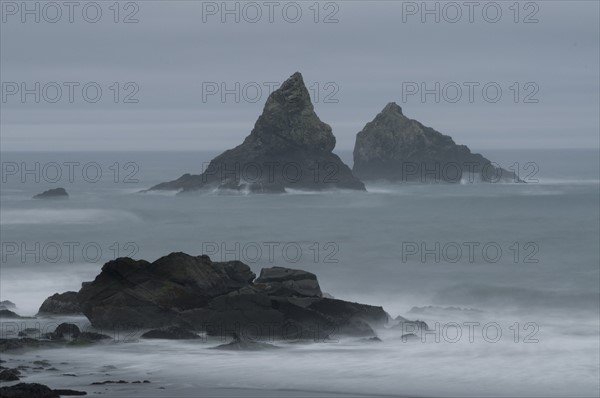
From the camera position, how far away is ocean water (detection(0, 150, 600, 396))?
3038 cm

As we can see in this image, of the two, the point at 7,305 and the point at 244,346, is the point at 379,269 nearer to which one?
the point at 7,305

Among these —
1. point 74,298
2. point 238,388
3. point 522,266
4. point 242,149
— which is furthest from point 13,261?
point 242,149

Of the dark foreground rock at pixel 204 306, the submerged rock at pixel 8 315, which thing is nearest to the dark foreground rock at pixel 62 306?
the submerged rock at pixel 8 315

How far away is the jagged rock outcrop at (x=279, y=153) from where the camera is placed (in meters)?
113

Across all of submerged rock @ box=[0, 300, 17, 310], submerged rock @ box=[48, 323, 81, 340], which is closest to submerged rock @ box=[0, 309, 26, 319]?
submerged rock @ box=[0, 300, 17, 310]

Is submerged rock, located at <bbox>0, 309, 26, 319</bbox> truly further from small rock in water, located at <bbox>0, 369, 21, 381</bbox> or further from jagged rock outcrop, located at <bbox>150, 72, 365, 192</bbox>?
jagged rock outcrop, located at <bbox>150, 72, 365, 192</bbox>

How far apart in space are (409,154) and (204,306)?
11339 cm

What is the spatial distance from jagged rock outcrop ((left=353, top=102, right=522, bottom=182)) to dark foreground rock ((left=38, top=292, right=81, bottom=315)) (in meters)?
109

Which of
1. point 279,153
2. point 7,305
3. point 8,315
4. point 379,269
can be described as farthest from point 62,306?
point 279,153

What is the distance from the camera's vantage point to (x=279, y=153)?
115 meters

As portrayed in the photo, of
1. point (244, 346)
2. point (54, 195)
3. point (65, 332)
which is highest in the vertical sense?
point (54, 195)

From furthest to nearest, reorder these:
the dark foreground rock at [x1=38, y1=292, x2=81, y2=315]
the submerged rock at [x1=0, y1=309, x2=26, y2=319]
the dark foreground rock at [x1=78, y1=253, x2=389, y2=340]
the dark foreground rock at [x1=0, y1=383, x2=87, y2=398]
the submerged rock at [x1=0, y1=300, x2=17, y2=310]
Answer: the submerged rock at [x1=0, y1=300, x2=17, y2=310] < the dark foreground rock at [x1=38, y1=292, x2=81, y2=315] < the submerged rock at [x1=0, y1=309, x2=26, y2=319] < the dark foreground rock at [x1=78, y1=253, x2=389, y2=340] < the dark foreground rock at [x1=0, y1=383, x2=87, y2=398]

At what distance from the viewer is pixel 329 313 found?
115ft

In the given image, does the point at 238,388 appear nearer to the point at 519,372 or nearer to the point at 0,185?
the point at 519,372
